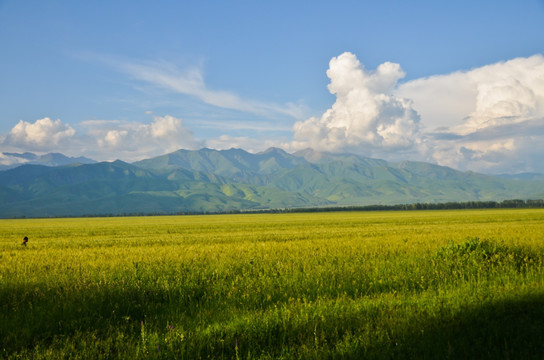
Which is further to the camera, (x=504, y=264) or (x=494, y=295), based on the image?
(x=504, y=264)

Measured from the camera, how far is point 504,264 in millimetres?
13609

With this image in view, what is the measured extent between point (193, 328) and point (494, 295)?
774 cm

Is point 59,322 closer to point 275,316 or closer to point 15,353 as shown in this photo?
point 15,353

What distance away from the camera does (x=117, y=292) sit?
33.2 ft

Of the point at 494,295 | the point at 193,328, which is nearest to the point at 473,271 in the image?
the point at 494,295

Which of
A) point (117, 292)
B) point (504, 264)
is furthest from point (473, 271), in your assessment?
point (117, 292)

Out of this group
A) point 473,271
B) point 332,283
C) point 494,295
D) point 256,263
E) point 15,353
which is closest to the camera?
point 15,353

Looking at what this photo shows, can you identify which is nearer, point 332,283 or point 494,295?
point 494,295

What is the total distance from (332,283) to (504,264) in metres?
7.13

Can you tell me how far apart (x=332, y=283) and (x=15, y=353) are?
8053mm

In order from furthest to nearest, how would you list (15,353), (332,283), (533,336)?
1. (332,283)
2. (533,336)
3. (15,353)

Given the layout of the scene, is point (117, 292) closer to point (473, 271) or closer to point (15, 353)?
point (15, 353)

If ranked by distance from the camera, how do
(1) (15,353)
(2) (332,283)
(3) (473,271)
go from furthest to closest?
(3) (473,271) < (2) (332,283) < (1) (15,353)

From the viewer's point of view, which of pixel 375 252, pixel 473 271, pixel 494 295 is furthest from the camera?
pixel 375 252
